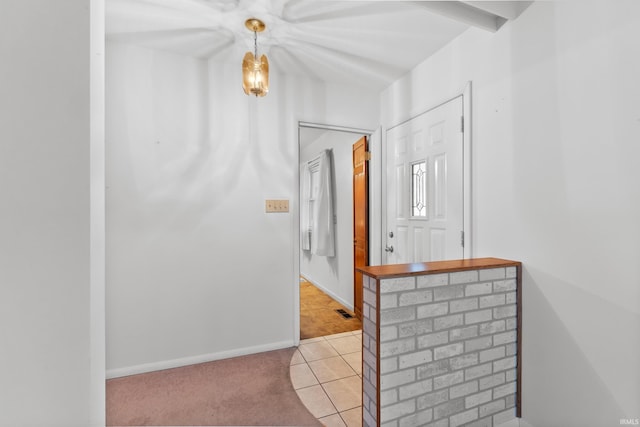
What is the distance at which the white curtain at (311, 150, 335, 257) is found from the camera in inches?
148

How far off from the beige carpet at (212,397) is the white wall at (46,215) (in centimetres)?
144

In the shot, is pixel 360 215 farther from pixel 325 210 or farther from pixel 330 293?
pixel 330 293

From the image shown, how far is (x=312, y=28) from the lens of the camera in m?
1.80

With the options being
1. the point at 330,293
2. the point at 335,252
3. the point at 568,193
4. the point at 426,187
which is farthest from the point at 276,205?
the point at 330,293

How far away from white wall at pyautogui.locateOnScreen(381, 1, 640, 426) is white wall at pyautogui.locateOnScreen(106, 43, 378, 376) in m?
1.47

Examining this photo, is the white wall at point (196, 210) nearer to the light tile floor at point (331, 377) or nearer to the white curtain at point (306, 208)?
the light tile floor at point (331, 377)

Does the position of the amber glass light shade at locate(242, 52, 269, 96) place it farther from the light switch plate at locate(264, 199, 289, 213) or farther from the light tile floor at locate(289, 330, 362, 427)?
the light tile floor at locate(289, 330, 362, 427)

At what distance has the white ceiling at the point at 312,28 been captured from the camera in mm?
1578

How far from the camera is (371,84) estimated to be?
2.59 meters

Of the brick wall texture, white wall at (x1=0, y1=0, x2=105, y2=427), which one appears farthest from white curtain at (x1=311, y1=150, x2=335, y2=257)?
white wall at (x1=0, y1=0, x2=105, y2=427)

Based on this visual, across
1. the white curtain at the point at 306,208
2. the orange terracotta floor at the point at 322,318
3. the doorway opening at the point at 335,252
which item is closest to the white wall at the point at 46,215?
the doorway opening at the point at 335,252

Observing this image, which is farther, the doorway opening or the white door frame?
the doorway opening

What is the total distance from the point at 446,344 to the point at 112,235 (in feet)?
7.32

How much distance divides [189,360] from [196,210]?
45.5 inches
